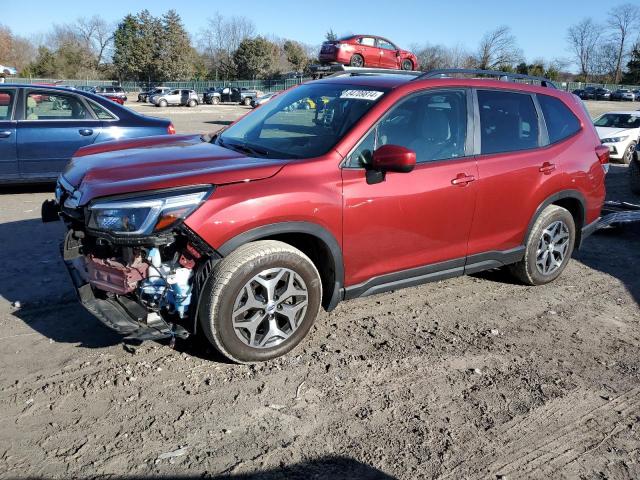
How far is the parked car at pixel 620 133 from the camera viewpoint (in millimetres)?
14523

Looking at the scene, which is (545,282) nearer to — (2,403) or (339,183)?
(339,183)

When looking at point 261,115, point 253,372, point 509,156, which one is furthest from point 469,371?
point 261,115

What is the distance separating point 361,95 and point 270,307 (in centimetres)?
174

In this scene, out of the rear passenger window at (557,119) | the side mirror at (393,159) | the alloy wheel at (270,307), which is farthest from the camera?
the rear passenger window at (557,119)

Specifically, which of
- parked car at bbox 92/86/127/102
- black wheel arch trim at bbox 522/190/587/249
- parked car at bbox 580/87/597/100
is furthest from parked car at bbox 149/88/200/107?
parked car at bbox 580/87/597/100

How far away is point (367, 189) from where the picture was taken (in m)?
3.73

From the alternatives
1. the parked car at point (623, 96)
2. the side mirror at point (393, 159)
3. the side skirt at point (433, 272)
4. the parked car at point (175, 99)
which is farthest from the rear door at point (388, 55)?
the parked car at point (623, 96)

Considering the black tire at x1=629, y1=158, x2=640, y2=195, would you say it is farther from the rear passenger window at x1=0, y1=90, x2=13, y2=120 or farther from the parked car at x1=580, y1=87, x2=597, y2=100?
the parked car at x1=580, y1=87, x2=597, y2=100

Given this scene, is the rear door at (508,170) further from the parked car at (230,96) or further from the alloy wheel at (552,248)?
the parked car at (230,96)

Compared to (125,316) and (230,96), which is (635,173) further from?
(230,96)

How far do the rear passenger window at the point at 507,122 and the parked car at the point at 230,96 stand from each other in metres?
46.6

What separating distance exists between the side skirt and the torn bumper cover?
1.28 m

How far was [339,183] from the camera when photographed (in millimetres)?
3629

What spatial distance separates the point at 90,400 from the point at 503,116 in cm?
377
